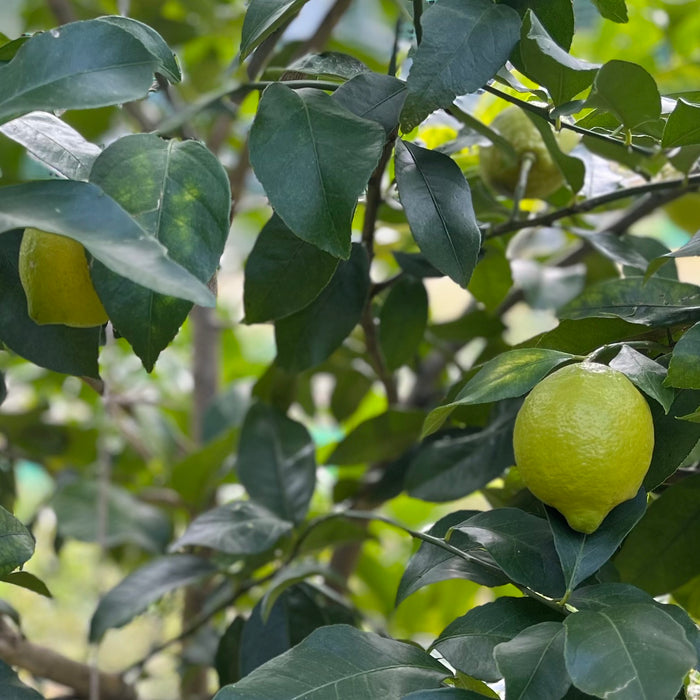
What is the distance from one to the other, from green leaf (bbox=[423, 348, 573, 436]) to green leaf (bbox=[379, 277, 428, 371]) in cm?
23

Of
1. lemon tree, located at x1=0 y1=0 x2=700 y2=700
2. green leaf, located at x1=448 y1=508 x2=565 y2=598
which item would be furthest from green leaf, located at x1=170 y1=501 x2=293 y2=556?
green leaf, located at x1=448 y1=508 x2=565 y2=598

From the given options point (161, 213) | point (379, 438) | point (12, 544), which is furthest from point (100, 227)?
point (379, 438)

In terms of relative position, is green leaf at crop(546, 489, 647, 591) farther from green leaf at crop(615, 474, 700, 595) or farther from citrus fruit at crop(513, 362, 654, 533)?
green leaf at crop(615, 474, 700, 595)

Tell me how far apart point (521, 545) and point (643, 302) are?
0.56 ft

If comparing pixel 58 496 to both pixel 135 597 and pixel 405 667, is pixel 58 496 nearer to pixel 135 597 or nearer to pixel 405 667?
pixel 135 597

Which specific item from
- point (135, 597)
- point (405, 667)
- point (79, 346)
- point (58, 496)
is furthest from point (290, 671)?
point (58, 496)

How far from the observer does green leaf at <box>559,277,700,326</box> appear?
0.44 meters

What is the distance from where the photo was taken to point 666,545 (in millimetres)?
532

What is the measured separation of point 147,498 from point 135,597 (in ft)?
1.19

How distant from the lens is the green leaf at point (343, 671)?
35 cm

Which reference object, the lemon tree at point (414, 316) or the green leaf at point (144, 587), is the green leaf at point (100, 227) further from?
the green leaf at point (144, 587)

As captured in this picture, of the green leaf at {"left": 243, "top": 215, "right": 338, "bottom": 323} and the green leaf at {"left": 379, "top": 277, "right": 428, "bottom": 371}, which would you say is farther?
the green leaf at {"left": 379, "top": 277, "right": 428, "bottom": 371}

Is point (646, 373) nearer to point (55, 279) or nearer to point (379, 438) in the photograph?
point (55, 279)

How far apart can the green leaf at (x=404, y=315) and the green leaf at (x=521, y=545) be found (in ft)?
0.81
